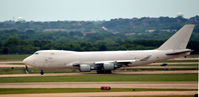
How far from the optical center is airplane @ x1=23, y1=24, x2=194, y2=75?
62.3m

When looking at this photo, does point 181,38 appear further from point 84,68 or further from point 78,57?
point 78,57

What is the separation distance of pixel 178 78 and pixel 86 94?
1707cm

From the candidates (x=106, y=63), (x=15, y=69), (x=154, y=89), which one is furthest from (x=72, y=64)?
(x=154, y=89)

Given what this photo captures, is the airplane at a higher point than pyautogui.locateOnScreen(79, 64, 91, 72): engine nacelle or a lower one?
higher

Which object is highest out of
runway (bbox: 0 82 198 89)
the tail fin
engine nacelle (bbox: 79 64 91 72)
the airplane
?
the tail fin

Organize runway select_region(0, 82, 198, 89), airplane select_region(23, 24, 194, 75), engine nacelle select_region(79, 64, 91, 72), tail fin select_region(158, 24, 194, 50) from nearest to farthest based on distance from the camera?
runway select_region(0, 82, 198, 89) → engine nacelle select_region(79, 64, 91, 72) → airplane select_region(23, 24, 194, 75) → tail fin select_region(158, 24, 194, 50)

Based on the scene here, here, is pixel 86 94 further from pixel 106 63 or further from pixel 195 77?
pixel 106 63

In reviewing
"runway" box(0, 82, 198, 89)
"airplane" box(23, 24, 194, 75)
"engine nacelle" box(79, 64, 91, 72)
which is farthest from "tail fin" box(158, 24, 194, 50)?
"runway" box(0, 82, 198, 89)

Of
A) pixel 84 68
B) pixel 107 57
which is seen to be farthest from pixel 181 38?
pixel 84 68


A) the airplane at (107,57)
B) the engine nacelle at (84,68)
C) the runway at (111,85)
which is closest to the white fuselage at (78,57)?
the airplane at (107,57)

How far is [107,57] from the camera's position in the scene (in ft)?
209

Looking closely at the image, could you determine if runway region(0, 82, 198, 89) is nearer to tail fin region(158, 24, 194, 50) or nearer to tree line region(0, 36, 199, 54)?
tail fin region(158, 24, 194, 50)

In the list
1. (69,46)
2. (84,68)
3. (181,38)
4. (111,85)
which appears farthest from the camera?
(69,46)

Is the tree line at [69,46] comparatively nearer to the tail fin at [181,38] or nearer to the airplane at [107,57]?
the airplane at [107,57]
